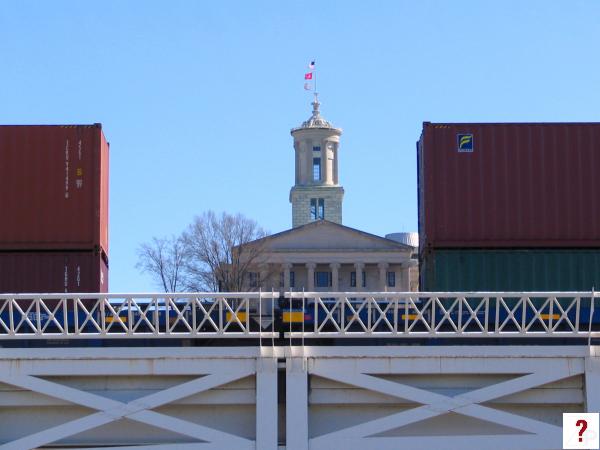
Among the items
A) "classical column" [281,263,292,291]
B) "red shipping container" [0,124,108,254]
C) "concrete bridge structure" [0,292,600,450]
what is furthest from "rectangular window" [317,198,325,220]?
"concrete bridge structure" [0,292,600,450]

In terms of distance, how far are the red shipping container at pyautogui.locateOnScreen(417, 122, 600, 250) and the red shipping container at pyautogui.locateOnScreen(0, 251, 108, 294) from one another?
29.9 ft

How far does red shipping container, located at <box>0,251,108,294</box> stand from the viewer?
33.1 metres

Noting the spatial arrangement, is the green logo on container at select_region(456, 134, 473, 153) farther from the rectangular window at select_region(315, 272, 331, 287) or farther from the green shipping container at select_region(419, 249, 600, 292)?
the rectangular window at select_region(315, 272, 331, 287)

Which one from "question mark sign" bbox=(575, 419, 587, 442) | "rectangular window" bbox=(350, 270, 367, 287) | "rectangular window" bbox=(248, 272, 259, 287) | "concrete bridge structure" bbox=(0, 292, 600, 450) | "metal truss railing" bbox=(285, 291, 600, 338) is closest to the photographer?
"concrete bridge structure" bbox=(0, 292, 600, 450)

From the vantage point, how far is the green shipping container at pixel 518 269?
33938mm

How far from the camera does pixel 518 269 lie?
3425 centimetres

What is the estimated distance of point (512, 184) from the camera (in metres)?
35.3

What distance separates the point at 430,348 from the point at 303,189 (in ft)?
418

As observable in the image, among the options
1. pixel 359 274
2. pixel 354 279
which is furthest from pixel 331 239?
pixel 359 274

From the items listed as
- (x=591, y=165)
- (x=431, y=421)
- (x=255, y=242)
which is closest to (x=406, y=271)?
(x=255, y=242)

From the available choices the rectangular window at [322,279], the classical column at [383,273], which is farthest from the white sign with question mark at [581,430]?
the rectangular window at [322,279]

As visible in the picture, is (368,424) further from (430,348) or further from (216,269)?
(216,269)

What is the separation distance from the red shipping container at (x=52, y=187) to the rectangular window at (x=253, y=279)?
3648 cm

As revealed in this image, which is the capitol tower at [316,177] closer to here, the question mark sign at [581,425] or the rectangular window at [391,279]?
the rectangular window at [391,279]
